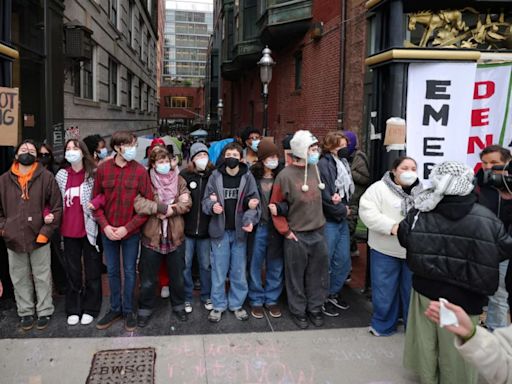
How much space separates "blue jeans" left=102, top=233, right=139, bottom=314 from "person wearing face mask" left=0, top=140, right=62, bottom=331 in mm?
598

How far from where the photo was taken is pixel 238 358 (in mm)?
3861

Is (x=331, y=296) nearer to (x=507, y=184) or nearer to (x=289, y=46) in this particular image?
(x=507, y=184)

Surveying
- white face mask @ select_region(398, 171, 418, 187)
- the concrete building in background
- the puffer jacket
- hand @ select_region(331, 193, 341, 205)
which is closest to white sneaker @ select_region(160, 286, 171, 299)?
hand @ select_region(331, 193, 341, 205)

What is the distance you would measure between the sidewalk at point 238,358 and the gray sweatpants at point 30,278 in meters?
0.40

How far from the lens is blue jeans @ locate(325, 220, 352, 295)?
16.0 feet

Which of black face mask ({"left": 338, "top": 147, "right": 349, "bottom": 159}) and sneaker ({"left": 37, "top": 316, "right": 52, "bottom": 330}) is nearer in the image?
sneaker ({"left": 37, "top": 316, "right": 52, "bottom": 330})

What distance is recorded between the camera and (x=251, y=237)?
491cm

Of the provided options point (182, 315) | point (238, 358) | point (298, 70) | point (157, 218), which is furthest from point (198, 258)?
point (298, 70)

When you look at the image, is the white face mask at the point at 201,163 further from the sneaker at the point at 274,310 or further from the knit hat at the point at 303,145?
the sneaker at the point at 274,310

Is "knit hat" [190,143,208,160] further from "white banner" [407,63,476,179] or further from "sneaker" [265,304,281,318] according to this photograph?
"white banner" [407,63,476,179]

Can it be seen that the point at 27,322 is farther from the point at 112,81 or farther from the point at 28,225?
the point at 112,81

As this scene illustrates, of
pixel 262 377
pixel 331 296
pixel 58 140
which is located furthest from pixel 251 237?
pixel 58 140

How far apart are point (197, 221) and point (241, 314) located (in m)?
1.12

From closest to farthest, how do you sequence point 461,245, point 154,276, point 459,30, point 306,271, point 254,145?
point 461,245 < point 154,276 < point 306,271 < point 459,30 < point 254,145
